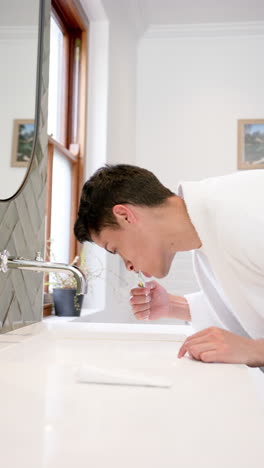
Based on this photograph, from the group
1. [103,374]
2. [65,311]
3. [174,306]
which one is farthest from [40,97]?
[65,311]

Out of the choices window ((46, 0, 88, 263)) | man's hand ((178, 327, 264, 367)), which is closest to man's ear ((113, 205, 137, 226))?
man's hand ((178, 327, 264, 367))

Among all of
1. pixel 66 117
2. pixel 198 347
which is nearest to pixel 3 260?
pixel 198 347

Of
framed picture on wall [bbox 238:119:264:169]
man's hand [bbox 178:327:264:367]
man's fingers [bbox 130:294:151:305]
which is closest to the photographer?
man's hand [bbox 178:327:264:367]

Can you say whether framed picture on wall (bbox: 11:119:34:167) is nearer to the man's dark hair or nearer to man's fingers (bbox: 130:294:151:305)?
the man's dark hair

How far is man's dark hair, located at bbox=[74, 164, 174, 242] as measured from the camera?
4.16 ft

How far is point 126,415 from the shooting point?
0.57 m

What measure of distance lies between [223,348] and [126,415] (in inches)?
17.4

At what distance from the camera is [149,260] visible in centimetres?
136

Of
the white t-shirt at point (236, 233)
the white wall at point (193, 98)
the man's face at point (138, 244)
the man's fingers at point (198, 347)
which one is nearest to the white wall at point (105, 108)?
the white wall at point (193, 98)

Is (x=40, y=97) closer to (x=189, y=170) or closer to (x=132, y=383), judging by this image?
(x=132, y=383)

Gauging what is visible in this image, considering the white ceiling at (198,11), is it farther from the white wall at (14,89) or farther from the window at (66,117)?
the white wall at (14,89)

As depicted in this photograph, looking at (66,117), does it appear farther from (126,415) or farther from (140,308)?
(126,415)

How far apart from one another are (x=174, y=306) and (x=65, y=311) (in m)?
1.21

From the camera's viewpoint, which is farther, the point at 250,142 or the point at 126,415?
the point at 250,142
